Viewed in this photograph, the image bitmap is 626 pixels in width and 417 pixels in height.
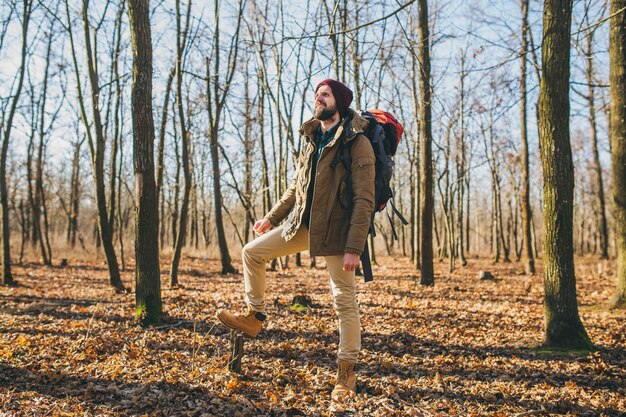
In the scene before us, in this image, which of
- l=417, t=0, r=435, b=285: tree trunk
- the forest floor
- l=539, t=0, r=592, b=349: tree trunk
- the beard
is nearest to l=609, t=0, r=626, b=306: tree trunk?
the forest floor

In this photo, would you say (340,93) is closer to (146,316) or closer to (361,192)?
(361,192)

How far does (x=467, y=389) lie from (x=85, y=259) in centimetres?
1965

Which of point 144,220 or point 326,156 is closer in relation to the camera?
point 326,156

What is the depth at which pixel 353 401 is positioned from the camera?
3635 millimetres

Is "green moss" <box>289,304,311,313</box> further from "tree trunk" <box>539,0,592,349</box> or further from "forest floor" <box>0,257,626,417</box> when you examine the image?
"tree trunk" <box>539,0,592,349</box>

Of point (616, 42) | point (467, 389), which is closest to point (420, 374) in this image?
point (467, 389)

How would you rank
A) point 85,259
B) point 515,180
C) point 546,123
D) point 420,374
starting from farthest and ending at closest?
point 515,180 → point 85,259 → point 546,123 → point 420,374

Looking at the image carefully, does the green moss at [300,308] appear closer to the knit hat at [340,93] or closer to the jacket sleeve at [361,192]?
the jacket sleeve at [361,192]

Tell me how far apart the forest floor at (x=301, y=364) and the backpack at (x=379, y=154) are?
127 cm

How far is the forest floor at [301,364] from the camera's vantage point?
140 inches

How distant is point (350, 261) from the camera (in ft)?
11.4

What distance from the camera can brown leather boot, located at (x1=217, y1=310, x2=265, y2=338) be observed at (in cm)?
390

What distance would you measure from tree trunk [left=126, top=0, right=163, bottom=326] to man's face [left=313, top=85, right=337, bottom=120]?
3411mm

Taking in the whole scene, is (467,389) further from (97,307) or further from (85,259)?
(85,259)
